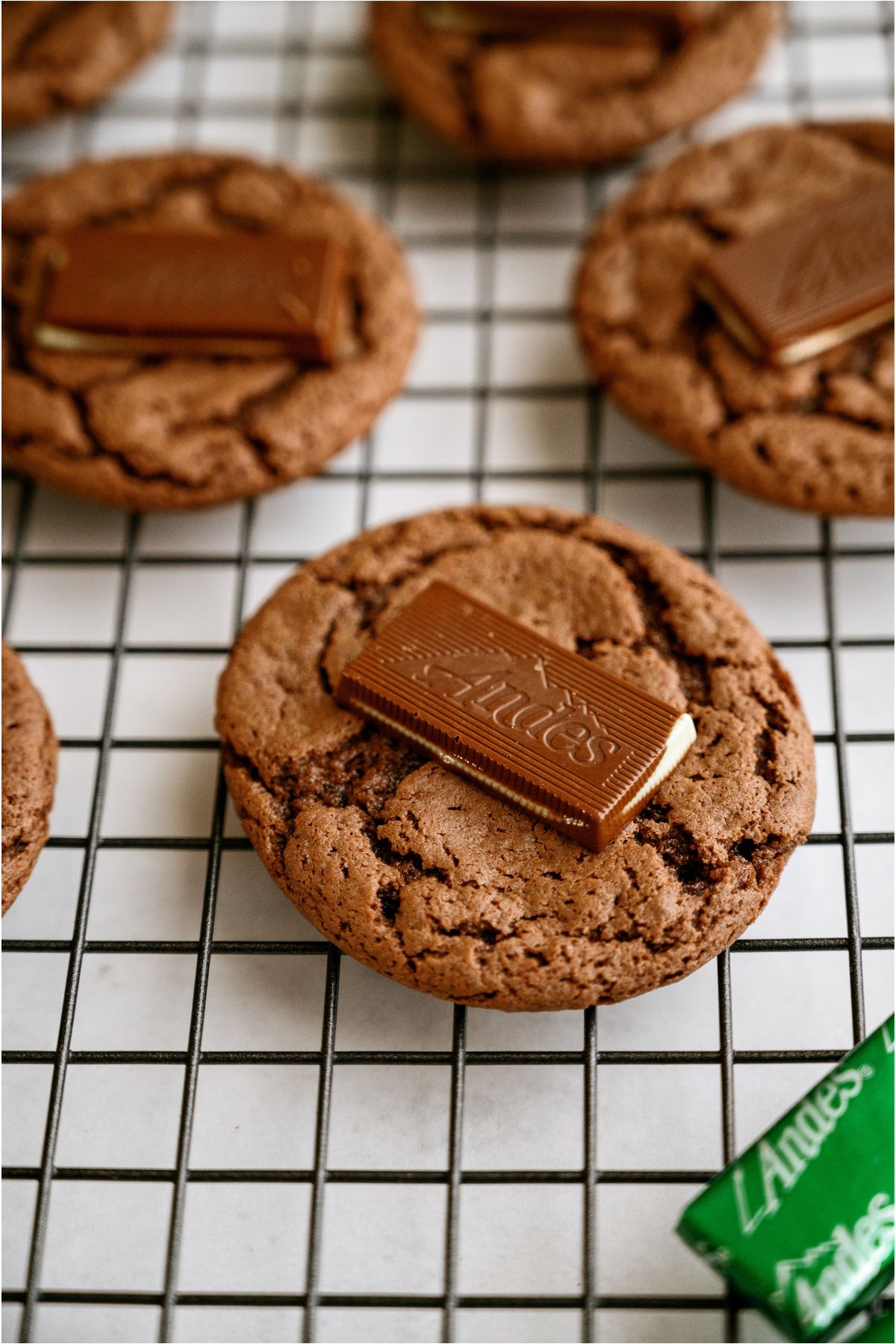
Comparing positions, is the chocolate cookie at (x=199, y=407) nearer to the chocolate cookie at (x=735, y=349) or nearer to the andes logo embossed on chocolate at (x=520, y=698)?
the chocolate cookie at (x=735, y=349)

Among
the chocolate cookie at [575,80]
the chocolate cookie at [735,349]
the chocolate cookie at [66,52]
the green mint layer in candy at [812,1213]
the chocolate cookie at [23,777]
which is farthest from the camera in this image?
the chocolate cookie at [66,52]

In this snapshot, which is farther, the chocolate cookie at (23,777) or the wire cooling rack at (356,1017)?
the chocolate cookie at (23,777)

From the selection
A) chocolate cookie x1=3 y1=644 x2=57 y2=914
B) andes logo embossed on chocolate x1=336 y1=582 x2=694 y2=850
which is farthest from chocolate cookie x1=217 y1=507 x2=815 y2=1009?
chocolate cookie x1=3 y1=644 x2=57 y2=914

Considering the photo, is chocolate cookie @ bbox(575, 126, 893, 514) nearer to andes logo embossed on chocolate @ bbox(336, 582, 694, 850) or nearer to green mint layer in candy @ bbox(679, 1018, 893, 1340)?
andes logo embossed on chocolate @ bbox(336, 582, 694, 850)

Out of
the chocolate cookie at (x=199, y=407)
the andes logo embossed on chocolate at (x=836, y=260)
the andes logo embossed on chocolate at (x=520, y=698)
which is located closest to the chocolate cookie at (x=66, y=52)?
the chocolate cookie at (x=199, y=407)

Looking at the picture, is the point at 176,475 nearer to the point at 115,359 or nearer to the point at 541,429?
the point at 115,359

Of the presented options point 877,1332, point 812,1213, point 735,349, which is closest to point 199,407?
point 735,349

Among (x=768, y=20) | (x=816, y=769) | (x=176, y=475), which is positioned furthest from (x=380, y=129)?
(x=816, y=769)
